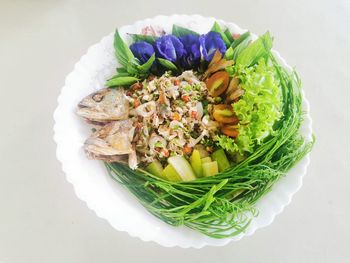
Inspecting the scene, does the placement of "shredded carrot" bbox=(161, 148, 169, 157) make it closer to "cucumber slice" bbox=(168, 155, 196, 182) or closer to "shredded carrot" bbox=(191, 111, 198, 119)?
"cucumber slice" bbox=(168, 155, 196, 182)

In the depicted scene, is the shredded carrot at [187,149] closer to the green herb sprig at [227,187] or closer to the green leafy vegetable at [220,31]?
the green herb sprig at [227,187]

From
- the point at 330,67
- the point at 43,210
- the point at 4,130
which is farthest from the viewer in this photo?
the point at 330,67

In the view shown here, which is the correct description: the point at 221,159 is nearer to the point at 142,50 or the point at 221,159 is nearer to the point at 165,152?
the point at 165,152

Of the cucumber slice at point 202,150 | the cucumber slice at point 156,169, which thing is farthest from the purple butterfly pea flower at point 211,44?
the cucumber slice at point 156,169

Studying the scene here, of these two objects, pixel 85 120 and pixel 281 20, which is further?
pixel 281 20

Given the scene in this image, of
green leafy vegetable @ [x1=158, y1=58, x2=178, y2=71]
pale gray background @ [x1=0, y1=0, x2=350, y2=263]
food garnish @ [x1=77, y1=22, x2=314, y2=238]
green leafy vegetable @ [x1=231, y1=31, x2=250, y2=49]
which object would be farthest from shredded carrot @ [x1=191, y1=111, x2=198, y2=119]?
pale gray background @ [x1=0, y1=0, x2=350, y2=263]

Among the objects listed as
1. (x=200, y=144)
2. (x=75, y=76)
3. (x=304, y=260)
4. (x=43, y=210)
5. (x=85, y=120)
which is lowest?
(x=304, y=260)

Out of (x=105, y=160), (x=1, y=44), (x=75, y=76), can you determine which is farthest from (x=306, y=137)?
(x=1, y=44)

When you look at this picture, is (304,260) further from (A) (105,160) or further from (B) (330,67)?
(B) (330,67)
